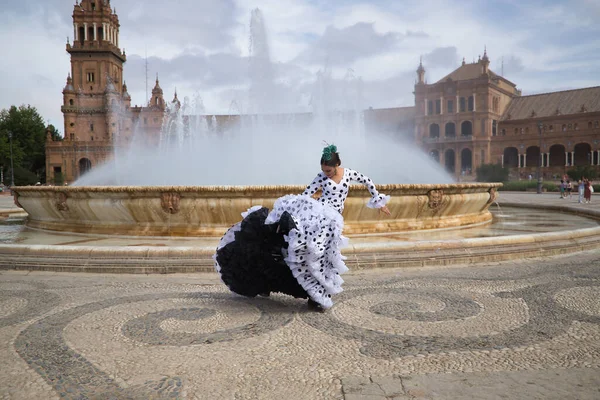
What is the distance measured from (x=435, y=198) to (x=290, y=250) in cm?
464

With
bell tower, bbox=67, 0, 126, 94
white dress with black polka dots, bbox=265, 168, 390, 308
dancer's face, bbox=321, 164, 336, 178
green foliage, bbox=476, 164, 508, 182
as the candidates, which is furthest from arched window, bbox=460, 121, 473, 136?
white dress with black polka dots, bbox=265, 168, 390, 308

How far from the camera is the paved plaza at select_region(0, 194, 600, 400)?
228cm

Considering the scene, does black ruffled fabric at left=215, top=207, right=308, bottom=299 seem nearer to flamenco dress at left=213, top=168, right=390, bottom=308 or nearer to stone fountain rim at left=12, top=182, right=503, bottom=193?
flamenco dress at left=213, top=168, right=390, bottom=308

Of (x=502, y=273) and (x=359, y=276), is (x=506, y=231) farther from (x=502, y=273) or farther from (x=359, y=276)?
(x=359, y=276)

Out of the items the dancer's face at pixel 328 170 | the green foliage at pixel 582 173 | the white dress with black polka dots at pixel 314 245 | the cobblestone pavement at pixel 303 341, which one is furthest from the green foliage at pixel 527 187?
the white dress with black polka dots at pixel 314 245

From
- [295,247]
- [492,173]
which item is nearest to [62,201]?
[295,247]

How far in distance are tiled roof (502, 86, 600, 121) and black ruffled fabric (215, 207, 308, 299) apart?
221 feet

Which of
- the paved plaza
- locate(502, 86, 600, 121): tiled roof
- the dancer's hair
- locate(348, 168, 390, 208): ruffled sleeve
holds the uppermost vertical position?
locate(502, 86, 600, 121): tiled roof

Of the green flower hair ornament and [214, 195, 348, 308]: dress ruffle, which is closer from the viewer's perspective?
[214, 195, 348, 308]: dress ruffle

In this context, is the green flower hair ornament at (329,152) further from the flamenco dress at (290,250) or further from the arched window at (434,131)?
the arched window at (434,131)

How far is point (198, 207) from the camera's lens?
22.2 ft

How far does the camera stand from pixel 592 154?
2229 inches

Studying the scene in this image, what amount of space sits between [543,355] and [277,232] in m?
1.92

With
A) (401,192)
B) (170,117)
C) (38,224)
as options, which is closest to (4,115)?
(170,117)
